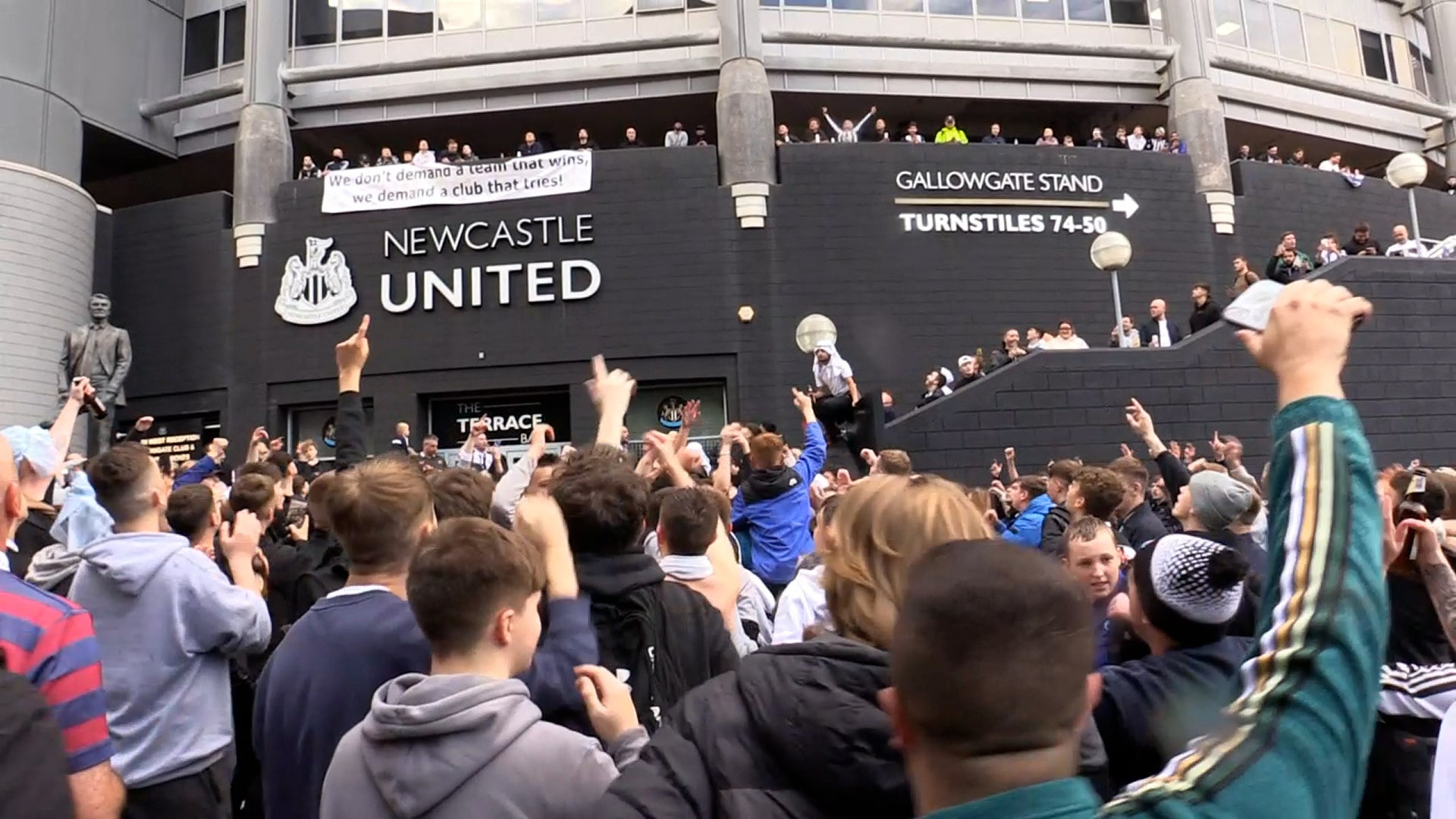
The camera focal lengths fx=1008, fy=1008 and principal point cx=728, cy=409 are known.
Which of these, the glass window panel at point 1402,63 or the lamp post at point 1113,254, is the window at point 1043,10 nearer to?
the lamp post at point 1113,254

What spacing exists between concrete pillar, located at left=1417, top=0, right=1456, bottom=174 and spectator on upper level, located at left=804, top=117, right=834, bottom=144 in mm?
16243

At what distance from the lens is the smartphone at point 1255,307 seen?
1.43 meters

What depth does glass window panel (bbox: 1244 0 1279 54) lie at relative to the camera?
76.5 ft

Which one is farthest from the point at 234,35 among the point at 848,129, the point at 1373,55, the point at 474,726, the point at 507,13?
the point at 1373,55

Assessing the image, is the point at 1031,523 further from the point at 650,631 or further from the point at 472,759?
the point at 472,759

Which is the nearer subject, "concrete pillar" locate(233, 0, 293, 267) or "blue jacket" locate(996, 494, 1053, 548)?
"blue jacket" locate(996, 494, 1053, 548)

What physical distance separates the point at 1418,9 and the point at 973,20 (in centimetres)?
1351

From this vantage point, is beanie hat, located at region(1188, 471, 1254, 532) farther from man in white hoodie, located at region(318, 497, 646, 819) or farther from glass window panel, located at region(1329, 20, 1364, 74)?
glass window panel, located at region(1329, 20, 1364, 74)

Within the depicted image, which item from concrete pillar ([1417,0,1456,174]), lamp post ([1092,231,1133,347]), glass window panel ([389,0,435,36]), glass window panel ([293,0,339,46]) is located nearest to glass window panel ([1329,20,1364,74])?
concrete pillar ([1417,0,1456,174])

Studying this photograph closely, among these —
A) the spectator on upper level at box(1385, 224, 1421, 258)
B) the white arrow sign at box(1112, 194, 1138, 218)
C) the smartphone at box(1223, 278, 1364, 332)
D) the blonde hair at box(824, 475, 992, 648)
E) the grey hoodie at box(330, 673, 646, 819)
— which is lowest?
the grey hoodie at box(330, 673, 646, 819)

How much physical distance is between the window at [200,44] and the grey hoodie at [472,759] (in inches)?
948

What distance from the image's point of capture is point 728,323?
60.7ft

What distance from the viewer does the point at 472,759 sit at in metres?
1.98

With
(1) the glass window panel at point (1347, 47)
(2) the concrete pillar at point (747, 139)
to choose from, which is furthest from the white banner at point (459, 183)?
(1) the glass window panel at point (1347, 47)
